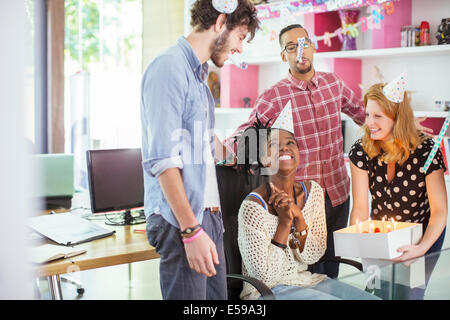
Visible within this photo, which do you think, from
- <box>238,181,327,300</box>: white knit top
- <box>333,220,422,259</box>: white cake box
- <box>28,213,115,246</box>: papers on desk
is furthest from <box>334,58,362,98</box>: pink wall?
<box>28,213,115,246</box>: papers on desk

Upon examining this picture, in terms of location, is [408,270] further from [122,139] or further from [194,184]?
[122,139]

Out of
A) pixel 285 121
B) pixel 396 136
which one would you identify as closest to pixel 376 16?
pixel 396 136

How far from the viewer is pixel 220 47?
64.2 inches

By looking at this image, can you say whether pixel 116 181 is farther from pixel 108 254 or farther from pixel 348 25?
pixel 348 25

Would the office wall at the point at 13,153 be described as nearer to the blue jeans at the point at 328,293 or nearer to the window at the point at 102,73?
the blue jeans at the point at 328,293

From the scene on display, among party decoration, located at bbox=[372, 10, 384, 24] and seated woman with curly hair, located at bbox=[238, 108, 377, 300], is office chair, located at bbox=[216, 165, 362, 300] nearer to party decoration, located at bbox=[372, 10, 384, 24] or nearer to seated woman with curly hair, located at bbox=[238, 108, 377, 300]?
seated woman with curly hair, located at bbox=[238, 108, 377, 300]

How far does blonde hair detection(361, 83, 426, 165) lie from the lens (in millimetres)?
2199

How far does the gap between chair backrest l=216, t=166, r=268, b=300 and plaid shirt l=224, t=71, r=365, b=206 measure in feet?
1.22

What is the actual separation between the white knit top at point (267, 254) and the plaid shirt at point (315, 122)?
0.36 metres

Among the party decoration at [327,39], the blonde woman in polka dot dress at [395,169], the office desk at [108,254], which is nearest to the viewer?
the office desk at [108,254]

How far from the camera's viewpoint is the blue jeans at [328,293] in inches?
51.3

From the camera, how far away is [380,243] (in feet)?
6.03

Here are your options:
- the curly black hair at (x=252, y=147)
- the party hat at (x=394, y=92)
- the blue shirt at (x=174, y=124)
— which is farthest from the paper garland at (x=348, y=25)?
the blue shirt at (x=174, y=124)
